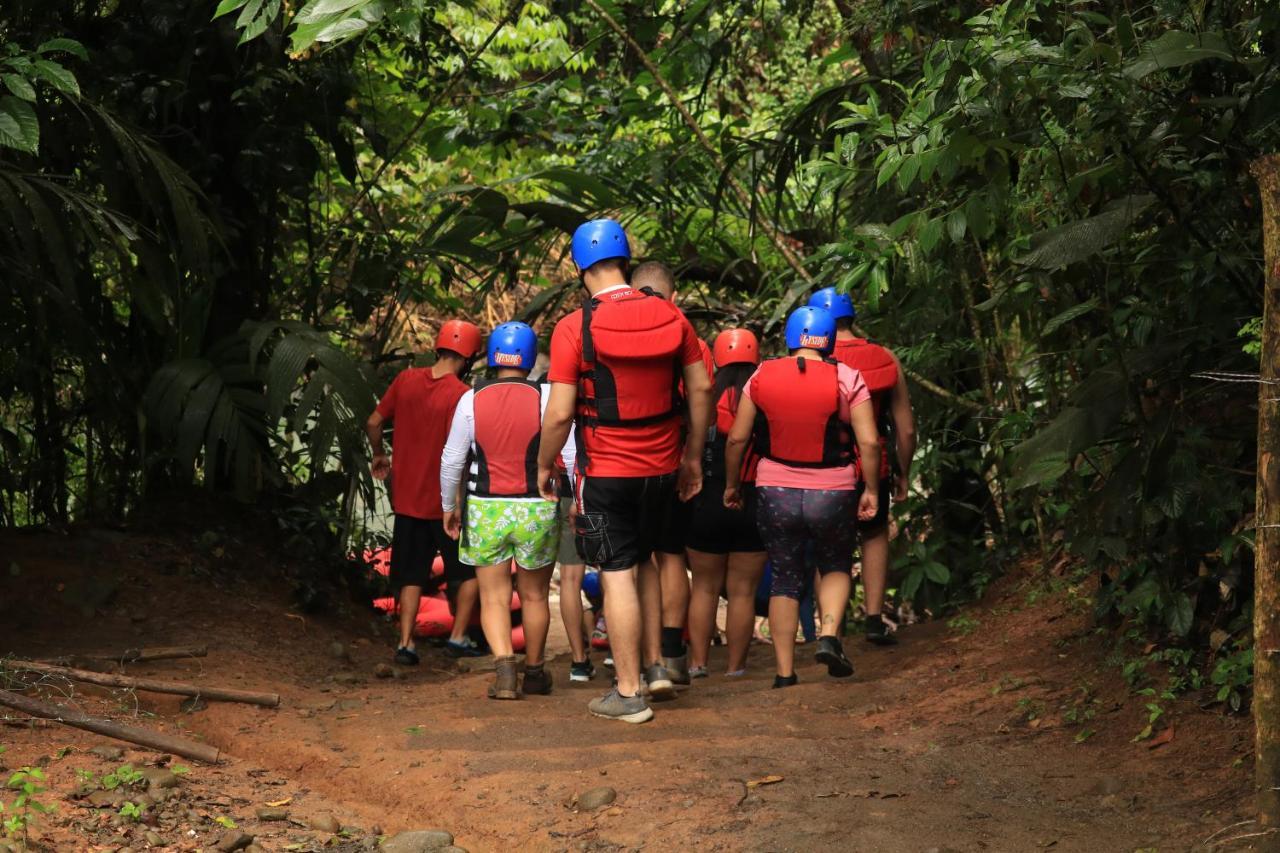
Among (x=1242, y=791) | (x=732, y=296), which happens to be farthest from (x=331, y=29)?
(x=732, y=296)

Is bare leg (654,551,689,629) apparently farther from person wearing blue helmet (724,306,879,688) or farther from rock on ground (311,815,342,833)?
rock on ground (311,815,342,833)

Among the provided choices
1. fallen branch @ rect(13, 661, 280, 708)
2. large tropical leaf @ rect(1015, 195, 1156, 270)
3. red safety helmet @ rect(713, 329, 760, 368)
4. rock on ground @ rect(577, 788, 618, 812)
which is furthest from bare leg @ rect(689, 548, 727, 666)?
large tropical leaf @ rect(1015, 195, 1156, 270)

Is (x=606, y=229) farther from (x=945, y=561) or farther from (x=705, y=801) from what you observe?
(x=945, y=561)

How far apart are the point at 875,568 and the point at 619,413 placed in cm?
231

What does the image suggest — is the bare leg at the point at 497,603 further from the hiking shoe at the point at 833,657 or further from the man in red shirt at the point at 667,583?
the hiking shoe at the point at 833,657

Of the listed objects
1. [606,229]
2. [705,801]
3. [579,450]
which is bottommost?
[705,801]

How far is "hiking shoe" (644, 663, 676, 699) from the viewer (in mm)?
6172

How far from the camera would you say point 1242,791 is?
4363 millimetres

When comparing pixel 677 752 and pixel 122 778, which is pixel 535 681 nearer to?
pixel 677 752

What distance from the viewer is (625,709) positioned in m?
5.86

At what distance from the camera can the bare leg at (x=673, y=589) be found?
277 inches

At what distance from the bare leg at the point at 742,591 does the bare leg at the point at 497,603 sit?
1092 millimetres

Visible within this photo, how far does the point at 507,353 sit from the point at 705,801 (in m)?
2.65

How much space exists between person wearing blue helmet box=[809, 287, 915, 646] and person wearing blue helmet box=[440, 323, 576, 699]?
1534 millimetres
